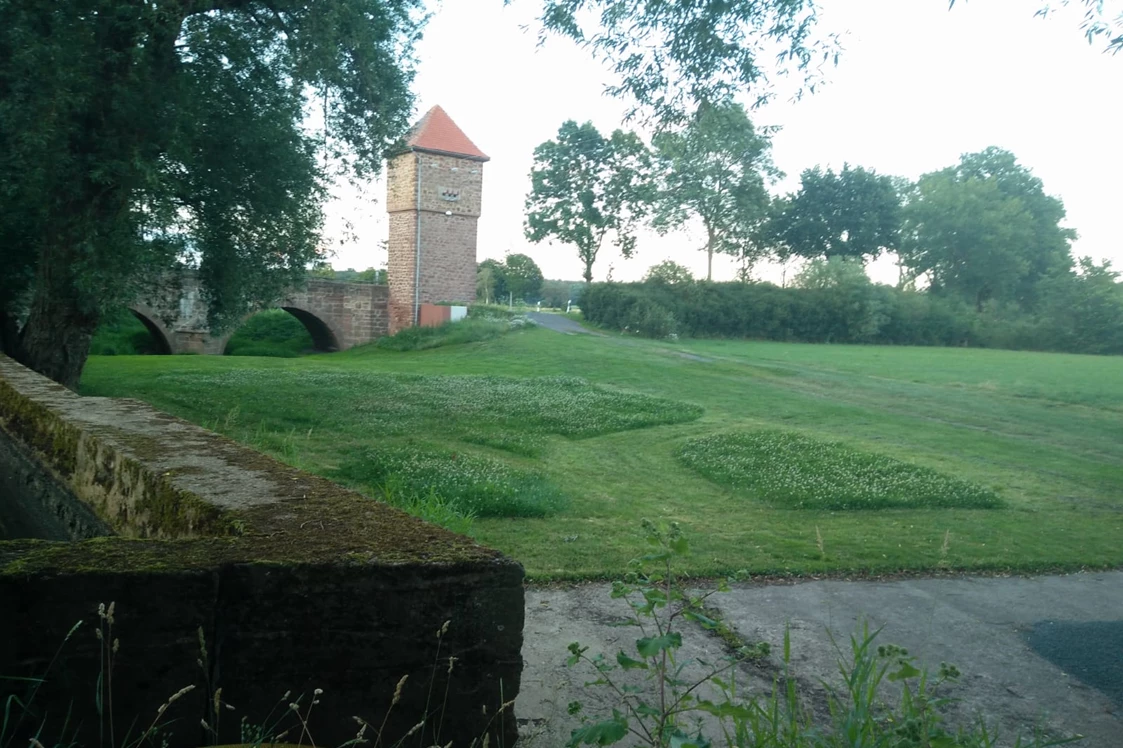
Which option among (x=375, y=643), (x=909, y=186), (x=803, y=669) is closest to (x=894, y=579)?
(x=803, y=669)

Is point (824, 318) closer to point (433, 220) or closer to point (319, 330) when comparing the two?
point (433, 220)

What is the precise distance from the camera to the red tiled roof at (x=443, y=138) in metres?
48.0

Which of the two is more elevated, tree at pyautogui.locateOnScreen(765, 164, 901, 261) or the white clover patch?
tree at pyautogui.locateOnScreen(765, 164, 901, 261)

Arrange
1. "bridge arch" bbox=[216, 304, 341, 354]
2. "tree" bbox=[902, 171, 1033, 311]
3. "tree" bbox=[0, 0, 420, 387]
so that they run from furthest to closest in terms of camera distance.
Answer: "tree" bbox=[902, 171, 1033, 311], "bridge arch" bbox=[216, 304, 341, 354], "tree" bbox=[0, 0, 420, 387]

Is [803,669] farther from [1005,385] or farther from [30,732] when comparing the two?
[1005,385]

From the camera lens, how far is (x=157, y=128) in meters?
13.5

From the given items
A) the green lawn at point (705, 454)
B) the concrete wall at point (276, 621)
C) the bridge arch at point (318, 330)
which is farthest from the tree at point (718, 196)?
the concrete wall at point (276, 621)

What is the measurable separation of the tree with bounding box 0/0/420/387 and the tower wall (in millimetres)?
30518

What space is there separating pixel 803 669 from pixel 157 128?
1201 centimetres

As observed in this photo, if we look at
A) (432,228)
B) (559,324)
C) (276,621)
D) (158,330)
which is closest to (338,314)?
(432,228)

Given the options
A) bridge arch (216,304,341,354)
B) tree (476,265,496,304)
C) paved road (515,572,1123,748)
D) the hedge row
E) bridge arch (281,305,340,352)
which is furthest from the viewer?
tree (476,265,496,304)

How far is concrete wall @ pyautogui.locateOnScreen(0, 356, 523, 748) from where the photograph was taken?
2.15 metres

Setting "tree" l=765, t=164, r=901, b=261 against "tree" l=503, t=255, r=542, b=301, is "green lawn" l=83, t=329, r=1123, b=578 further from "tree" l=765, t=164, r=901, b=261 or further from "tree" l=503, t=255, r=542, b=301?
"tree" l=503, t=255, r=542, b=301

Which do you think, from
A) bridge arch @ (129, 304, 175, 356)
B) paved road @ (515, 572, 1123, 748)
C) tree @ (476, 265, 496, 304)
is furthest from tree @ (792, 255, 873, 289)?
paved road @ (515, 572, 1123, 748)
